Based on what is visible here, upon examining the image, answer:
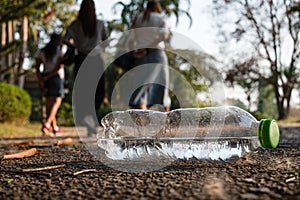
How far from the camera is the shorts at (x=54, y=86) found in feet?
20.8

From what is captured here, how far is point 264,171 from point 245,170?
0.31 ft

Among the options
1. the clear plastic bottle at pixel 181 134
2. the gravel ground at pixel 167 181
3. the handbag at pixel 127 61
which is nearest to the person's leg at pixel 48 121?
the handbag at pixel 127 61

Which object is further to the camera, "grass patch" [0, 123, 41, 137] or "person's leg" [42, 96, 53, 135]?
"grass patch" [0, 123, 41, 137]

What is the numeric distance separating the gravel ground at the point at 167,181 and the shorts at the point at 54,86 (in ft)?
12.9

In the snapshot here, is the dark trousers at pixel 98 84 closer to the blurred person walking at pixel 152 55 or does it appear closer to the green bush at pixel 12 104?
the blurred person walking at pixel 152 55

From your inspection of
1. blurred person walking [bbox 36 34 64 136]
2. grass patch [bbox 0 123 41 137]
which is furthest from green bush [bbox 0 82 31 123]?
blurred person walking [bbox 36 34 64 136]

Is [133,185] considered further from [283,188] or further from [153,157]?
[153,157]

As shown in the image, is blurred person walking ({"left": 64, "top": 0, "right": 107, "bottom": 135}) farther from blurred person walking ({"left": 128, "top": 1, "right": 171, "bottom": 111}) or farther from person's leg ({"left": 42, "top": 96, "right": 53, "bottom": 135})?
person's leg ({"left": 42, "top": 96, "right": 53, "bottom": 135})

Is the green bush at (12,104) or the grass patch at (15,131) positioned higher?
the green bush at (12,104)

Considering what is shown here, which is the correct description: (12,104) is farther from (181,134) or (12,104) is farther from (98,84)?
(181,134)

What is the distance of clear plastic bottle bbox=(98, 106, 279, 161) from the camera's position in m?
2.63

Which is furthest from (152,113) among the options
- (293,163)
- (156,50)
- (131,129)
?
(156,50)

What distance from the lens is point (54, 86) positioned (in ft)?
20.9

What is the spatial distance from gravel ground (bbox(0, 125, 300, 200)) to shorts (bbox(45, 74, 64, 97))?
12.9 feet
